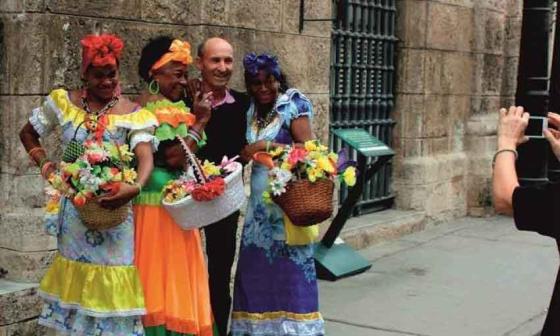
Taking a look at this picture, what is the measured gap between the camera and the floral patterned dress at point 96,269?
4336mm

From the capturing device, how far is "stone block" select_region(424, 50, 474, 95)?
10625mm

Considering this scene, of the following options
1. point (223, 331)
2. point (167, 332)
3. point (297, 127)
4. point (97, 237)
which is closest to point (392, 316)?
point (223, 331)

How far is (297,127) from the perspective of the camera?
517 cm

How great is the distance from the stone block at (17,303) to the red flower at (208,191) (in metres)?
1.69

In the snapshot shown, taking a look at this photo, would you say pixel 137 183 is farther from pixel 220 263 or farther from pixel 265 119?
pixel 220 263

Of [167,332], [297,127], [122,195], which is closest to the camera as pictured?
[122,195]

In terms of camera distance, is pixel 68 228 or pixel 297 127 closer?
pixel 68 228

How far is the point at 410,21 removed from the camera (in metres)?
10.4

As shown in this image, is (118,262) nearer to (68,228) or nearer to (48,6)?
(68,228)

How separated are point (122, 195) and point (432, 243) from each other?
5932 mm

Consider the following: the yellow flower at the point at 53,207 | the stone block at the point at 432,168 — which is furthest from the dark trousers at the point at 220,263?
the stone block at the point at 432,168

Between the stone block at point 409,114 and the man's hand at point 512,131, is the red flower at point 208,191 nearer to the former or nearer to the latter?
the man's hand at point 512,131

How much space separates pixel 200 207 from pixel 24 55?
1927mm

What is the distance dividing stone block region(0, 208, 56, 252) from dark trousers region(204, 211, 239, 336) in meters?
1.04
